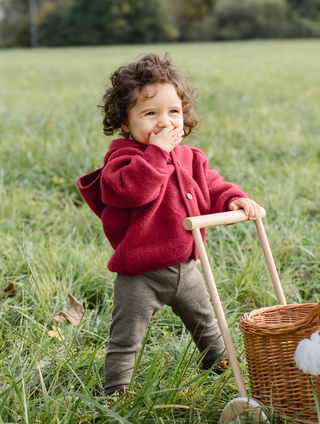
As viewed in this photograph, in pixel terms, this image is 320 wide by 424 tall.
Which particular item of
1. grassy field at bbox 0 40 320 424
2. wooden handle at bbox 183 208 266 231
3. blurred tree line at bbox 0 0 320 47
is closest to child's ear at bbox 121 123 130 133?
wooden handle at bbox 183 208 266 231

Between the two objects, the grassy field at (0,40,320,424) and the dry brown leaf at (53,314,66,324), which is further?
the dry brown leaf at (53,314,66,324)

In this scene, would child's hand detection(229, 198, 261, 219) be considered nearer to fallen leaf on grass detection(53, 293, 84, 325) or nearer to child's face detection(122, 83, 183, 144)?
child's face detection(122, 83, 183, 144)

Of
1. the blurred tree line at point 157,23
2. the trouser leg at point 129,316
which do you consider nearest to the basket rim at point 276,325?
the trouser leg at point 129,316

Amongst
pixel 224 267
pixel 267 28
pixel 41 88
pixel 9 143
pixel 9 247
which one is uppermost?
pixel 267 28

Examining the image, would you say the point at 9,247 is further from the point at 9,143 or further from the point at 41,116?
the point at 41,116

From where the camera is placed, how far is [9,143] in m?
4.17

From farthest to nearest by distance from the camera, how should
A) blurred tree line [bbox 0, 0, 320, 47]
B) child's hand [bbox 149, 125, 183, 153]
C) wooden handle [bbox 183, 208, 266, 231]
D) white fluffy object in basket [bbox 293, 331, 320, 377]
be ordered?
blurred tree line [bbox 0, 0, 320, 47] < child's hand [bbox 149, 125, 183, 153] < wooden handle [bbox 183, 208, 266, 231] < white fluffy object in basket [bbox 293, 331, 320, 377]

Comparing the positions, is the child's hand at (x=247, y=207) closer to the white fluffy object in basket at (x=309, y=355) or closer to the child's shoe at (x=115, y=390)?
the white fluffy object in basket at (x=309, y=355)

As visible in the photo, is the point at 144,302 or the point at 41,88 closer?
the point at 144,302

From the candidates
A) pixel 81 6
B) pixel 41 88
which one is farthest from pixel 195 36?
pixel 41 88

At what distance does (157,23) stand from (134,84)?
4989 cm

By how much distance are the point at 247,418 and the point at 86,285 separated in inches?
46.1

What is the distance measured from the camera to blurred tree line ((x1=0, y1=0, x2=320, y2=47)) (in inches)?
1790

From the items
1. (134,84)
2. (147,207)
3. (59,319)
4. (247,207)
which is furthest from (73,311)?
(134,84)
